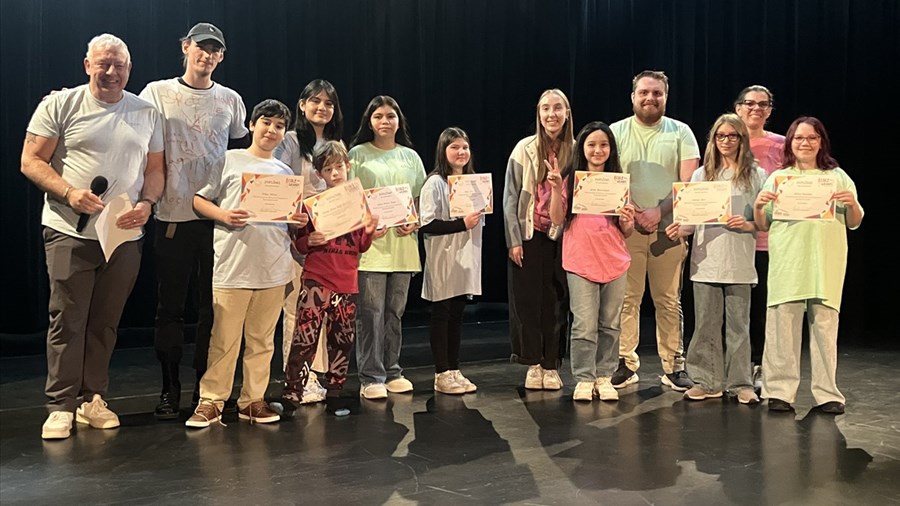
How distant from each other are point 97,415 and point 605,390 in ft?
7.53

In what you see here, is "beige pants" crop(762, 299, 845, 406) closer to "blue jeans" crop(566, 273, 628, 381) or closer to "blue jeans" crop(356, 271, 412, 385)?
"blue jeans" crop(566, 273, 628, 381)

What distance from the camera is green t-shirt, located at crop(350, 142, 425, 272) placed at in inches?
156

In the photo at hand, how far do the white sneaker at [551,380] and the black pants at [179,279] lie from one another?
5.54 feet

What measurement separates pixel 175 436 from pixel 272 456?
0.54 meters

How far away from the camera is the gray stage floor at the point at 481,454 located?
262cm

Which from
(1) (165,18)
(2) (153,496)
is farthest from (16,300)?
(2) (153,496)

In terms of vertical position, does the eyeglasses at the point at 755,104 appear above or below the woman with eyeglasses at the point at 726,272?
above

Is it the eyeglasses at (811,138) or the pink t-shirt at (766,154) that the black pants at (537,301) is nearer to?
the pink t-shirt at (766,154)

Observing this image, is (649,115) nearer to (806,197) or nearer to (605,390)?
(806,197)

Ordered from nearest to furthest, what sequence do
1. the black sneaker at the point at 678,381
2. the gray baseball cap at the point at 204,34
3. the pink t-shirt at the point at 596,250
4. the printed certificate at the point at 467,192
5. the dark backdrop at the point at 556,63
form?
the gray baseball cap at the point at 204,34
the pink t-shirt at the point at 596,250
the printed certificate at the point at 467,192
the black sneaker at the point at 678,381
the dark backdrop at the point at 556,63

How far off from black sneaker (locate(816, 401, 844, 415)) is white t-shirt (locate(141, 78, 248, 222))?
115 inches

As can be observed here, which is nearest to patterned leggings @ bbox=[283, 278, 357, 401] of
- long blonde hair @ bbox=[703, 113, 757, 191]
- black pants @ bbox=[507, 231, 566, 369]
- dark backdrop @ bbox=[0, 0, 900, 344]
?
black pants @ bbox=[507, 231, 566, 369]

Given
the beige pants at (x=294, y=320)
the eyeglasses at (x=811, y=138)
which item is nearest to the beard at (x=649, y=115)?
the eyeglasses at (x=811, y=138)

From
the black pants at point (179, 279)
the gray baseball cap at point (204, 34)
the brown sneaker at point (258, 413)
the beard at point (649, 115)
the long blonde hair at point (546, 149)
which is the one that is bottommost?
the brown sneaker at point (258, 413)
